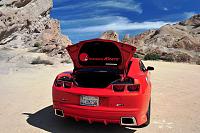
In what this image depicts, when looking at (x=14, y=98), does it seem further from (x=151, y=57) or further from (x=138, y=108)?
(x=151, y=57)

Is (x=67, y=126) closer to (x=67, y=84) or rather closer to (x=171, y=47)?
(x=67, y=84)

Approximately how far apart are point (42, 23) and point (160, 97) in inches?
1029

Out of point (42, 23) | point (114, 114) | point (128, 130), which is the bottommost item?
point (128, 130)

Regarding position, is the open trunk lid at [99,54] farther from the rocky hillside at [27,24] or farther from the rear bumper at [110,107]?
the rocky hillside at [27,24]

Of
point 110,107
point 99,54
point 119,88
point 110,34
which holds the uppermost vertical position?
point 110,34

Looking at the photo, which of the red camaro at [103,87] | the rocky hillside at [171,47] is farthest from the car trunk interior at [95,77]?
the rocky hillside at [171,47]

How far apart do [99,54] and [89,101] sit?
1.20 metres

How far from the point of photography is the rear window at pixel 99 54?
6.77m

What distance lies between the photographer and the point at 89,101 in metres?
6.10

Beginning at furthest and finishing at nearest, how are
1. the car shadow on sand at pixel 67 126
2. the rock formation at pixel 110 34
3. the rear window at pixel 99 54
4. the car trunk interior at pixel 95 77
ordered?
1. the rock formation at pixel 110 34
2. the rear window at pixel 99 54
3. the car shadow on sand at pixel 67 126
4. the car trunk interior at pixel 95 77

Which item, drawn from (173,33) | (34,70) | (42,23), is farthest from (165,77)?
(173,33)

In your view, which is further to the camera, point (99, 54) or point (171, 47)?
point (171, 47)

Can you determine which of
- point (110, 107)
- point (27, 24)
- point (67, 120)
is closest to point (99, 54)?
point (110, 107)

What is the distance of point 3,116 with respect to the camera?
24.3ft
